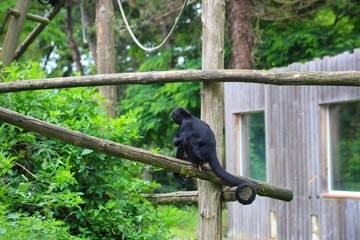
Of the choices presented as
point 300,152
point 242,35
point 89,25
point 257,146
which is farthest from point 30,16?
point 89,25

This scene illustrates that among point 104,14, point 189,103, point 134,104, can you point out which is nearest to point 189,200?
point 104,14

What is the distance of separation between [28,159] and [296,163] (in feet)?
19.9

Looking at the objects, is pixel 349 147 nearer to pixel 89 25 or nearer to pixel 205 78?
pixel 205 78

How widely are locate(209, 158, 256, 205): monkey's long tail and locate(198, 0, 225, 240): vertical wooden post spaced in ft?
1.02

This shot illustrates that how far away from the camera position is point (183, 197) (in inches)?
309

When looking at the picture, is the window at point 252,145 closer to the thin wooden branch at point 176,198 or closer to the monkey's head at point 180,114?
the thin wooden branch at point 176,198

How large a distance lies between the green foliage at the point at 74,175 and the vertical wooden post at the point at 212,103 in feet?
4.05

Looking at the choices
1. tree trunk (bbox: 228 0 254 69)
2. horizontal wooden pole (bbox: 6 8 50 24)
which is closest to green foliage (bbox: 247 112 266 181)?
tree trunk (bbox: 228 0 254 69)

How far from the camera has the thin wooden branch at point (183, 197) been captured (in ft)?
22.7

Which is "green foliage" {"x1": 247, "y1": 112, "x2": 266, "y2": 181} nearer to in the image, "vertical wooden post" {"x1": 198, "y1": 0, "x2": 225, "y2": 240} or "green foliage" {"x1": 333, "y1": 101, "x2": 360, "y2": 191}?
"green foliage" {"x1": 333, "y1": 101, "x2": 360, "y2": 191}

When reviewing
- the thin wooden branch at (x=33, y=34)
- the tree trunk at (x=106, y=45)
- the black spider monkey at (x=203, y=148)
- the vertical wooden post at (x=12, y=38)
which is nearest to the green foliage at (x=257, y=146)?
the tree trunk at (x=106, y=45)

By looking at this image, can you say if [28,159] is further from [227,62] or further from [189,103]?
[227,62]

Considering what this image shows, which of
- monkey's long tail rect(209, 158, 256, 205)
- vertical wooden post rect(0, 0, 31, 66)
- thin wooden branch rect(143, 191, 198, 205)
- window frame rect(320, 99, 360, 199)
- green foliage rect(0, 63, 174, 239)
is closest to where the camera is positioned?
monkey's long tail rect(209, 158, 256, 205)

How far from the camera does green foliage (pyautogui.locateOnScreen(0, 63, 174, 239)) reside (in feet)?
24.1
